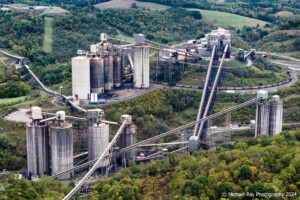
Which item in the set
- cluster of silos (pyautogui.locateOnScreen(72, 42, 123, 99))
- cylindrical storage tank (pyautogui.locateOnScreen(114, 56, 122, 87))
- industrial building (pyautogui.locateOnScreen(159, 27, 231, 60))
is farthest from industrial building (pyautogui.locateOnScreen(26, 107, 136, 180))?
industrial building (pyautogui.locateOnScreen(159, 27, 231, 60))

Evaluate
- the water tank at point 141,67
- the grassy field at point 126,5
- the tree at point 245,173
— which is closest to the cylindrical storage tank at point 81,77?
the water tank at point 141,67

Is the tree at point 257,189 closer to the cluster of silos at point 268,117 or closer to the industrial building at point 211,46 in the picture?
the cluster of silos at point 268,117

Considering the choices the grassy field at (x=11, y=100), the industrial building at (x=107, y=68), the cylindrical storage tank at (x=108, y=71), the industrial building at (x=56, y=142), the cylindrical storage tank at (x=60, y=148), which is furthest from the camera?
the cylindrical storage tank at (x=108, y=71)

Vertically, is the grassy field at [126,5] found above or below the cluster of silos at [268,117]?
above

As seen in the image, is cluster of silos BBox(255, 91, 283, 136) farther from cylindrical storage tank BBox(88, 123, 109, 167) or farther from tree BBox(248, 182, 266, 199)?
tree BBox(248, 182, 266, 199)

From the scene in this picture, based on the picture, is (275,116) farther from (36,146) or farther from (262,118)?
(36,146)

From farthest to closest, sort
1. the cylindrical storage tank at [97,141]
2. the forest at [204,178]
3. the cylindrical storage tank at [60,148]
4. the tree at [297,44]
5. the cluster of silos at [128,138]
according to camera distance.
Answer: the tree at [297,44] → the cluster of silos at [128,138] → the cylindrical storage tank at [97,141] → the cylindrical storage tank at [60,148] → the forest at [204,178]
